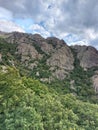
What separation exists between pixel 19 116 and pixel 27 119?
4.79 feet

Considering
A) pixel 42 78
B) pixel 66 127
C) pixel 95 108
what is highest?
pixel 42 78

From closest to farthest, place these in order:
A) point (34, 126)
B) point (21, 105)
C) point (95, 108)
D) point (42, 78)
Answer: point (34, 126) < point (21, 105) < point (95, 108) < point (42, 78)

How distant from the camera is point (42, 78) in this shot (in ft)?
558

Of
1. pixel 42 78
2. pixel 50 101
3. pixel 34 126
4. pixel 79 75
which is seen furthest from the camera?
pixel 79 75

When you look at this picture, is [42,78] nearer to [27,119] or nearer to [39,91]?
[39,91]

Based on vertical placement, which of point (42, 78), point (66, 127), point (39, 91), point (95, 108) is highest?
point (42, 78)

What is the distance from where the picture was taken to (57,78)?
178 meters

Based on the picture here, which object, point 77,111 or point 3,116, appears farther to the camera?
point 77,111

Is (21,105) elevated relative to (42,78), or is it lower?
lower

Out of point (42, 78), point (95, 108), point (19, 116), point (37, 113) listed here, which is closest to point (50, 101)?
point (37, 113)

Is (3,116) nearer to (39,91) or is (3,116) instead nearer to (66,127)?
(66,127)

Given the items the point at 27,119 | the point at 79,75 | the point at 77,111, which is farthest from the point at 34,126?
the point at 79,75

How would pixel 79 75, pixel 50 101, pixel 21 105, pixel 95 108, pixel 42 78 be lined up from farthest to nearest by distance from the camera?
pixel 79 75 → pixel 42 78 → pixel 95 108 → pixel 50 101 → pixel 21 105

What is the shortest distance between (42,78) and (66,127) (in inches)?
4768
